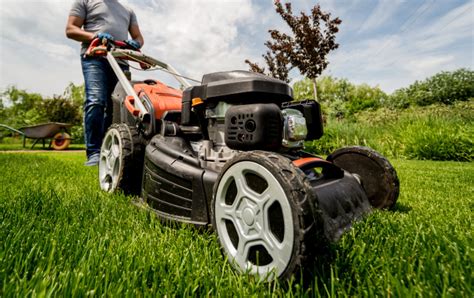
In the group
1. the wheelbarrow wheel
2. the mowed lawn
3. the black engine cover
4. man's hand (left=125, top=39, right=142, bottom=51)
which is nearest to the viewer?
the mowed lawn

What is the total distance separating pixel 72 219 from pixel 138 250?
557 millimetres

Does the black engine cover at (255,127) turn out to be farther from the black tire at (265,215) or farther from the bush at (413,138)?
the bush at (413,138)

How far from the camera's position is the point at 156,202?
167 centimetres

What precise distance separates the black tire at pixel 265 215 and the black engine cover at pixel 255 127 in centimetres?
17

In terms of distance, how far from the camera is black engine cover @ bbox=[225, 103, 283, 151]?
1.27 metres

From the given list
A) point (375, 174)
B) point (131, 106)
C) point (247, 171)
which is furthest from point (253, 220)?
point (131, 106)

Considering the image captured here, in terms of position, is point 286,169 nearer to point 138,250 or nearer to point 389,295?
point 389,295

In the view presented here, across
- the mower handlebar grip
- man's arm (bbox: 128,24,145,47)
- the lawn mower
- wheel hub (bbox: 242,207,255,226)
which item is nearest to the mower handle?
the lawn mower

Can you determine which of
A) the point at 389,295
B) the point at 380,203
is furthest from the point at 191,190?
the point at 380,203

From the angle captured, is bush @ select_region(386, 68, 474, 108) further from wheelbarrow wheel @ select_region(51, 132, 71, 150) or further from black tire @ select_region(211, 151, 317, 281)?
black tire @ select_region(211, 151, 317, 281)

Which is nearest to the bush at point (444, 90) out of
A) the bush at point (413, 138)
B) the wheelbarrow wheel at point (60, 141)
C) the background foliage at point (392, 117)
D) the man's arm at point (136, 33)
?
the background foliage at point (392, 117)

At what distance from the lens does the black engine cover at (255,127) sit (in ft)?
4.15

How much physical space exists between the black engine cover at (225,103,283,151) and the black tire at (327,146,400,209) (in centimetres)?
89

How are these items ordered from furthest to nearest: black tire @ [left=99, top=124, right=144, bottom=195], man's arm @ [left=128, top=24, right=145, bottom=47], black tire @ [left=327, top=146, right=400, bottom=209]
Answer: man's arm @ [left=128, top=24, right=145, bottom=47]
black tire @ [left=99, top=124, right=144, bottom=195]
black tire @ [left=327, top=146, right=400, bottom=209]
